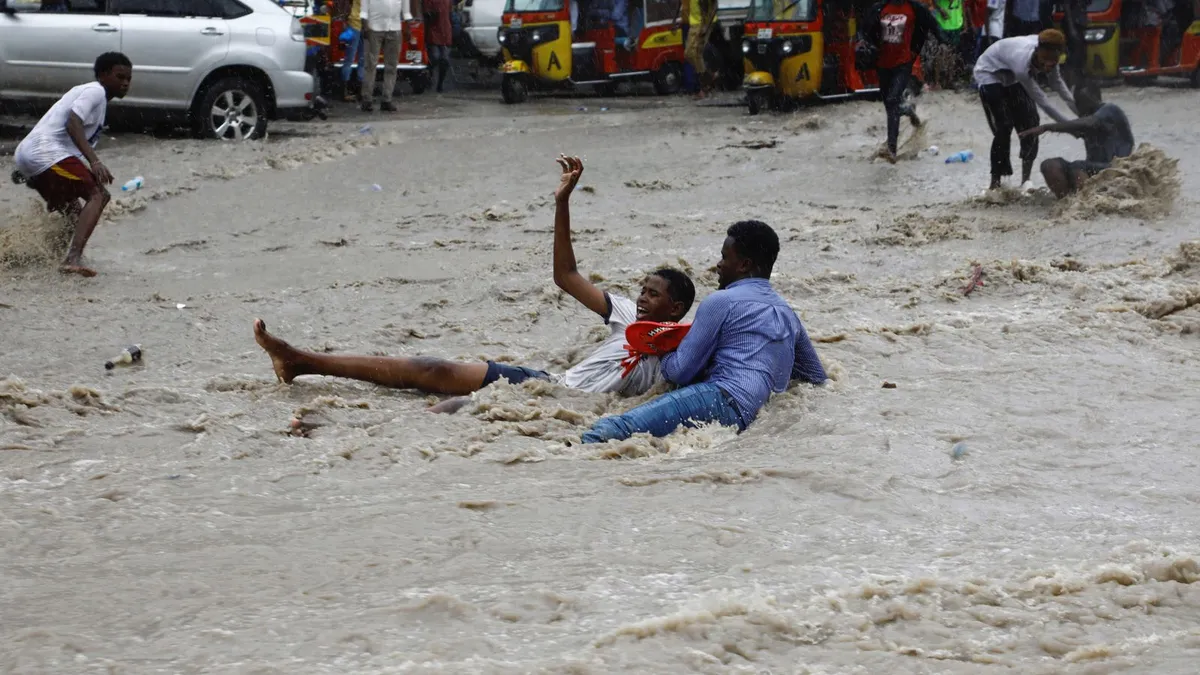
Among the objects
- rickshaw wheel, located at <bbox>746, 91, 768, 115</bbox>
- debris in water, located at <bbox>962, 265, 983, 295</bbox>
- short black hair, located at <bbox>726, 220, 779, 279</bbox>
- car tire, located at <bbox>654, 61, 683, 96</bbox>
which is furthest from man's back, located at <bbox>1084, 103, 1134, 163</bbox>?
car tire, located at <bbox>654, 61, 683, 96</bbox>

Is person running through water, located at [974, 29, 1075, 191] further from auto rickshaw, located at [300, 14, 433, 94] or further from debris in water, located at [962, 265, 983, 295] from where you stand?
auto rickshaw, located at [300, 14, 433, 94]

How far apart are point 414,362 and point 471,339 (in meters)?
1.29

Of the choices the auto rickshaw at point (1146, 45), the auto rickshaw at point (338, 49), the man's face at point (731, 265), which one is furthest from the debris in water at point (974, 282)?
the auto rickshaw at point (1146, 45)

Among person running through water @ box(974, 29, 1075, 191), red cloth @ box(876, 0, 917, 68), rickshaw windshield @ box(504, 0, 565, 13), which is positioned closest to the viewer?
person running through water @ box(974, 29, 1075, 191)

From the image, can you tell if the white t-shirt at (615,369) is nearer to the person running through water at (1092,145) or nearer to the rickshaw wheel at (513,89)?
the person running through water at (1092,145)

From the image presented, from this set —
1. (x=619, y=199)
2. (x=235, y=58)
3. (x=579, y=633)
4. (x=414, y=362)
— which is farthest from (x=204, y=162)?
(x=579, y=633)

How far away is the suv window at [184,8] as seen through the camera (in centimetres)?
1305

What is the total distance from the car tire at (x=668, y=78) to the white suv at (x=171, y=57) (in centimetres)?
688

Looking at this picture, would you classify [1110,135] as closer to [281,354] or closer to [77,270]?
[281,354]

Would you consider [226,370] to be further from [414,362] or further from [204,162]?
[204,162]

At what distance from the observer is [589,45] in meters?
18.7

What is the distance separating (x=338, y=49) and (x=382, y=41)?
3.60ft

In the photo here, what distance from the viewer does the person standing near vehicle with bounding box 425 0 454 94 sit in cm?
1881

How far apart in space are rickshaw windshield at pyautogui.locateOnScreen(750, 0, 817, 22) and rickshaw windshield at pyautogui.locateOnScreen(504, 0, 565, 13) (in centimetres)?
315
